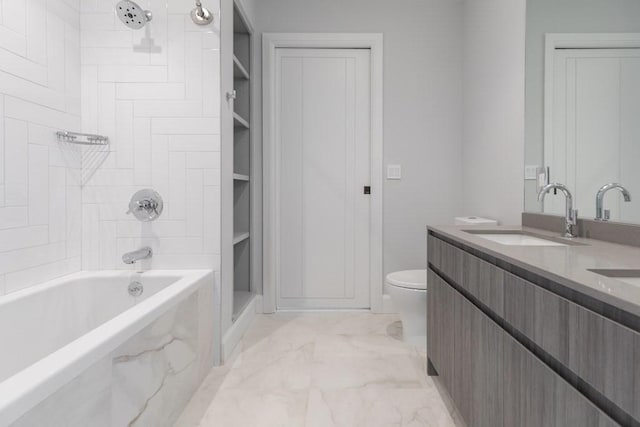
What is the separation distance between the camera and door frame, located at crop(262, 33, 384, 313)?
2963 millimetres

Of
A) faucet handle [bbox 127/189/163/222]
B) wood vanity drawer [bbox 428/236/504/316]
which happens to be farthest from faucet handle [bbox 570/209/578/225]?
faucet handle [bbox 127/189/163/222]

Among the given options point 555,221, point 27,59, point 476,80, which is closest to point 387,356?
point 555,221

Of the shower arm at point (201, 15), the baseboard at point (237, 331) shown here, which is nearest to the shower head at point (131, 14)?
the shower arm at point (201, 15)

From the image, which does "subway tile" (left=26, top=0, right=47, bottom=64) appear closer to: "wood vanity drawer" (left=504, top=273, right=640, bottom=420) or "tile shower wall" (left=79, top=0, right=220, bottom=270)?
"tile shower wall" (left=79, top=0, right=220, bottom=270)

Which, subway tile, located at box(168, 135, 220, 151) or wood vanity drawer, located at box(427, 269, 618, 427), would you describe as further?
subway tile, located at box(168, 135, 220, 151)

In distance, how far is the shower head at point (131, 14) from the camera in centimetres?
189

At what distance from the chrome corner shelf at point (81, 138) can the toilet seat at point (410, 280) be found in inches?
72.7

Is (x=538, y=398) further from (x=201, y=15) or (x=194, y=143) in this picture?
(x=201, y=15)

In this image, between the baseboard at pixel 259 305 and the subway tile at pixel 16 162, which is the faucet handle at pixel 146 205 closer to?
the subway tile at pixel 16 162

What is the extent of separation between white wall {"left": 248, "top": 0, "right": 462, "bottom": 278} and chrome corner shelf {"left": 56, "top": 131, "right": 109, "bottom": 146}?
47.0 inches

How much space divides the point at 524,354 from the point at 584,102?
1179mm

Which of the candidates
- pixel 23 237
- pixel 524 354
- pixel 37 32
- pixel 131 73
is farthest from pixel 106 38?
pixel 524 354

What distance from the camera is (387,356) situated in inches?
87.7

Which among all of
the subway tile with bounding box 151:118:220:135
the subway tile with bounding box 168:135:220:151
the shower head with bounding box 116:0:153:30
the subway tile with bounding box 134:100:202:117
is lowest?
the subway tile with bounding box 168:135:220:151
